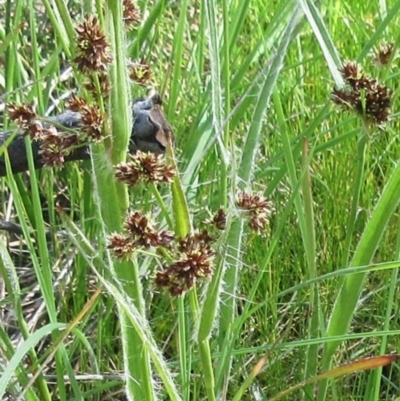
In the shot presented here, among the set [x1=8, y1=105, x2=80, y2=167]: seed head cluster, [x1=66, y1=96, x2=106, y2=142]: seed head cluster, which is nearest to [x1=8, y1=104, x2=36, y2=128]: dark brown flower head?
[x1=8, y1=105, x2=80, y2=167]: seed head cluster

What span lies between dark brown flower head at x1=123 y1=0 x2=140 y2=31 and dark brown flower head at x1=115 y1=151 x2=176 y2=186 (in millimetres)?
177

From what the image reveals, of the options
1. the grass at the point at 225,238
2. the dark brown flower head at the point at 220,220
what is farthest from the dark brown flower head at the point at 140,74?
the dark brown flower head at the point at 220,220

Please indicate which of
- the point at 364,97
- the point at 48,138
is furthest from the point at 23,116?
the point at 364,97

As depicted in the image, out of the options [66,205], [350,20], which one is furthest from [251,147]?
[350,20]

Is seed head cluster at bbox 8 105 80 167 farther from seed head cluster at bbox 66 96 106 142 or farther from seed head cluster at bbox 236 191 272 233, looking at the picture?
seed head cluster at bbox 236 191 272 233

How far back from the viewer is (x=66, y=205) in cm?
132

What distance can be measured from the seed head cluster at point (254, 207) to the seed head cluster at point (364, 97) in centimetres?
11

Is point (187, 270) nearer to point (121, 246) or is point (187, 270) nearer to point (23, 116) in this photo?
point (121, 246)

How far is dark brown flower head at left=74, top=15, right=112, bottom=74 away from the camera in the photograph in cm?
62

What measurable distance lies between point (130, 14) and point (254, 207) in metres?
0.24

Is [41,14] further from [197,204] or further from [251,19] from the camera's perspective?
[197,204]

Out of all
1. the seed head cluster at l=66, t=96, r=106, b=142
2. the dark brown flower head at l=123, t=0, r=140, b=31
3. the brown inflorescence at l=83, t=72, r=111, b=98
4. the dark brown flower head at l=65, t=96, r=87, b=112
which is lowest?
the seed head cluster at l=66, t=96, r=106, b=142

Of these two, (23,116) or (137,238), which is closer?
(137,238)

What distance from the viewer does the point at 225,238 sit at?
62 centimetres
